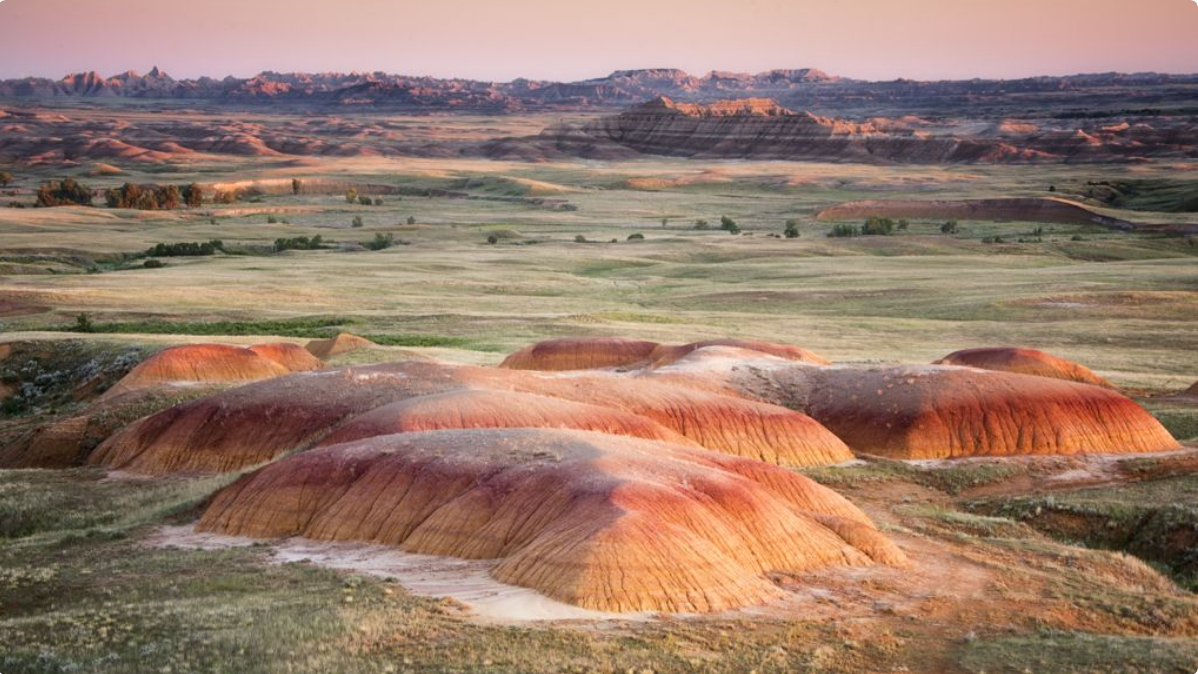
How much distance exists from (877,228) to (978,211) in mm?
17081

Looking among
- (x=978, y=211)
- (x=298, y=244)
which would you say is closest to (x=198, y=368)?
(x=298, y=244)

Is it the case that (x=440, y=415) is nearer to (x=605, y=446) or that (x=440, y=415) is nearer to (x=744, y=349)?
(x=605, y=446)

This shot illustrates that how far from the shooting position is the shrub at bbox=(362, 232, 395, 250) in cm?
10718

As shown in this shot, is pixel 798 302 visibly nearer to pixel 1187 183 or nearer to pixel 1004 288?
pixel 1004 288

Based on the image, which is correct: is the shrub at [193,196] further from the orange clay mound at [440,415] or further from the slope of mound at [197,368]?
the orange clay mound at [440,415]

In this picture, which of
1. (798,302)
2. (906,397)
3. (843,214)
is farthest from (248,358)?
(843,214)

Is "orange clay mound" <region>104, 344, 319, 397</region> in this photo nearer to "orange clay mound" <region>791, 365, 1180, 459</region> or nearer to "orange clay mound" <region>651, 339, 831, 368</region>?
"orange clay mound" <region>651, 339, 831, 368</region>

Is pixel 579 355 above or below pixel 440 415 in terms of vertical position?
below

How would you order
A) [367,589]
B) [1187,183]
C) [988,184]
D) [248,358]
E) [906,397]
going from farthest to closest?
[988,184] → [1187,183] → [248,358] → [906,397] → [367,589]

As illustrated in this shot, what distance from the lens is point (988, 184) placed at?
168500 millimetres

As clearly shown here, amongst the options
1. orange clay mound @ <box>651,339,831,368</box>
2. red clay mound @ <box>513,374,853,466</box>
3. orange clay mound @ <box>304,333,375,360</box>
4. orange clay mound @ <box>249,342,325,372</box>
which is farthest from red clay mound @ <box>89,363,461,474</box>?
orange clay mound @ <box>304,333,375,360</box>

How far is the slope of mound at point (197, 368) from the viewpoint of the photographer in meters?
40.8

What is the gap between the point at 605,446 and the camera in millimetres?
25375

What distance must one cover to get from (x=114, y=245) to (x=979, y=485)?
3238 inches
